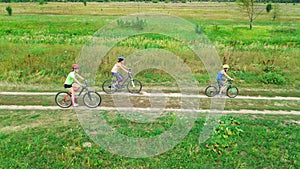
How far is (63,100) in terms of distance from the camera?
961cm

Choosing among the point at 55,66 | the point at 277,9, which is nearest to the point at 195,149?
the point at 55,66

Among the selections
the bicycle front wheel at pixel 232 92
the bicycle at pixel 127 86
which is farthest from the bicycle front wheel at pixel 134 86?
the bicycle front wheel at pixel 232 92

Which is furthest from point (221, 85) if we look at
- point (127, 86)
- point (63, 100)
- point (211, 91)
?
point (63, 100)

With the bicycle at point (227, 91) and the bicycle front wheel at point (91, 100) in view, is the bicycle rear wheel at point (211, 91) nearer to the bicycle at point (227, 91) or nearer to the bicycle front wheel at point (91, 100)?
the bicycle at point (227, 91)

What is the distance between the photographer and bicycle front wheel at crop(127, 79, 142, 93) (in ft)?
38.0

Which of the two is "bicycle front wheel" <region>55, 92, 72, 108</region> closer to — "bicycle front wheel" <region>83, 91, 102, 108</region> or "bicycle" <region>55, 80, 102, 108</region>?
"bicycle" <region>55, 80, 102, 108</region>

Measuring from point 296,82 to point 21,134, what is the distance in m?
13.0

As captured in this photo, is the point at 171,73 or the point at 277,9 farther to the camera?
the point at 277,9

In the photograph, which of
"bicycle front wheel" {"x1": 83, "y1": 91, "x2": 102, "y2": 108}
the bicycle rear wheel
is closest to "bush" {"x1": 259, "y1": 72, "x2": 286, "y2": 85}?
the bicycle rear wheel

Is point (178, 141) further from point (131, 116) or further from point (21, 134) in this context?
point (21, 134)

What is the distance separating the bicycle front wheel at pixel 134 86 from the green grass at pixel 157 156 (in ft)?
10.6

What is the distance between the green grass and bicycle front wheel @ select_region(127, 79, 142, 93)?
10.6ft

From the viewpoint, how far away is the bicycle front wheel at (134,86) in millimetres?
11587

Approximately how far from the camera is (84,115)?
347 inches
